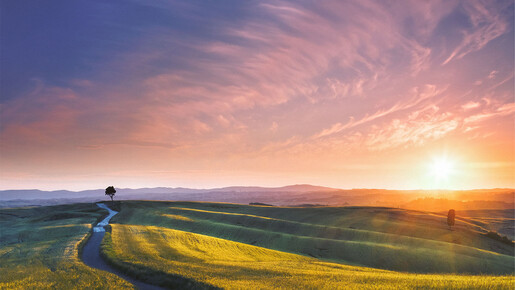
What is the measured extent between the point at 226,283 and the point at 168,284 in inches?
208

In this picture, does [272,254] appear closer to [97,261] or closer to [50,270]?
[97,261]

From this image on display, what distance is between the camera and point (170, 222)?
78500 mm

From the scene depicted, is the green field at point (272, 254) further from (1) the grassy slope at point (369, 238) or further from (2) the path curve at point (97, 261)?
(2) the path curve at point (97, 261)

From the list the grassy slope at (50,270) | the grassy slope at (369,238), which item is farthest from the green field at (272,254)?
the grassy slope at (369,238)

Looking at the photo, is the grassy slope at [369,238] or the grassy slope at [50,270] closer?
the grassy slope at [50,270]

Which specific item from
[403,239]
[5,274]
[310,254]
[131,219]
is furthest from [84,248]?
[403,239]

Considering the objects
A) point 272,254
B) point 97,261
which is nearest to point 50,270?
point 97,261

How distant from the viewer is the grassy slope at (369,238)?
5112 cm

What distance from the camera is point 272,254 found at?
47250mm

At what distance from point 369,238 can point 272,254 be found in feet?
106

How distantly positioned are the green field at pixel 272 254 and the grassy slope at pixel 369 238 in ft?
0.76

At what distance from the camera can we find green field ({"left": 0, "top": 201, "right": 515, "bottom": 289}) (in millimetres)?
25047

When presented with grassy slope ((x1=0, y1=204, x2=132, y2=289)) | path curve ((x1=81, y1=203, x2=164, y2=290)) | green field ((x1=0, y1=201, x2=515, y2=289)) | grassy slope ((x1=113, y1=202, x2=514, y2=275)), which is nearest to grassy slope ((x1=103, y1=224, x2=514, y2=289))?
green field ((x1=0, y1=201, x2=515, y2=289))

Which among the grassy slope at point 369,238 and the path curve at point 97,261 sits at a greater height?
→ the path curve at point 97,261
